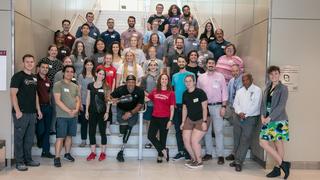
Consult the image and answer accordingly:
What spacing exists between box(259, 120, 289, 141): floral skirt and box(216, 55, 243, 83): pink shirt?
168cm

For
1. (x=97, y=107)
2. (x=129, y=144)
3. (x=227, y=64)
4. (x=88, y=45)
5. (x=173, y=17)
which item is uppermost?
(x=173, y=17)

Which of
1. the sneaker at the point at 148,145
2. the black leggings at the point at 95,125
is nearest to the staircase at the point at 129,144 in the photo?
the sneaker at the point at 148,145

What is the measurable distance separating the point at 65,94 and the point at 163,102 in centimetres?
156

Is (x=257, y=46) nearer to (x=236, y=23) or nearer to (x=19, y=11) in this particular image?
(x=236, y=23)

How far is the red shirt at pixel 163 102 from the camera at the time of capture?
6309 millimetres

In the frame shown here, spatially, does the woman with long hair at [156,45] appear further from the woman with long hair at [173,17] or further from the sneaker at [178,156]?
the sneaker at [178,156]

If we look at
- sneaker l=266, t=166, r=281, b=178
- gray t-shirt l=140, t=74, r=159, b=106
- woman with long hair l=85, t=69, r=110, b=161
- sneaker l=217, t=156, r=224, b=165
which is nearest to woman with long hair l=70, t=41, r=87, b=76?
woman with long hair l=85, t=69, r=110, b=161

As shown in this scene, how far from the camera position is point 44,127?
21.2ft

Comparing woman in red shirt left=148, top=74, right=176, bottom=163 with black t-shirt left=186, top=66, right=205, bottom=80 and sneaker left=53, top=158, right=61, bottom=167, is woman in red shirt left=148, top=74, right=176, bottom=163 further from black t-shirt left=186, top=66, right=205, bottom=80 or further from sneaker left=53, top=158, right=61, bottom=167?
sneaker left=53, top=158, right=61, bottom=167

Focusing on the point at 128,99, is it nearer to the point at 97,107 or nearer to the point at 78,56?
the point at 97,107

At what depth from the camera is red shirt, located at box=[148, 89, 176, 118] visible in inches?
248

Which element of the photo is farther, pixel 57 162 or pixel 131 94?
pixel 131 94

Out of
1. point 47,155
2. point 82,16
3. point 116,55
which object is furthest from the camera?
→ point 82,16

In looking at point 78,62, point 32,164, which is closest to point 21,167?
point 32,164
